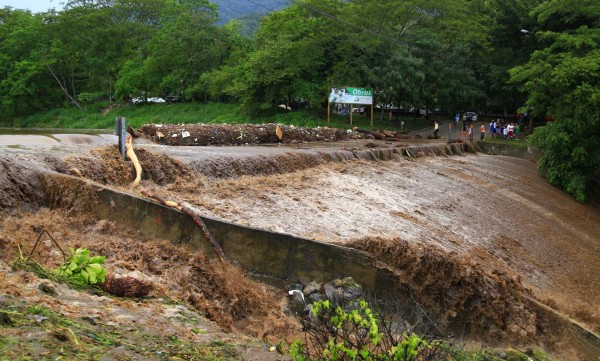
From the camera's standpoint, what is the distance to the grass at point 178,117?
40.2 metres

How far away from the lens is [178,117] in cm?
4644

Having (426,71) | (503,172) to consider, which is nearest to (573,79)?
(503,172)

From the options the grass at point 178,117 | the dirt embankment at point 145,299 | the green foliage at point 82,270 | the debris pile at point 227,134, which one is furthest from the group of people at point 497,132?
the green foliage at point 82,270

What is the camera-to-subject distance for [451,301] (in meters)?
8.27

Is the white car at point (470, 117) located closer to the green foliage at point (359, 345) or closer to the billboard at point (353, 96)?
the billboard at point (353, 96)

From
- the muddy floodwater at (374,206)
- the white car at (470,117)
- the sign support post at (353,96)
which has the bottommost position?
the muddy floodwater at (374,206)

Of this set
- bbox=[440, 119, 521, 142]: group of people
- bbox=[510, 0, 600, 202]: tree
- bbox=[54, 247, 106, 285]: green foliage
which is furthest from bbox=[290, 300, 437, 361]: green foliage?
bbox=[440, 119, 521, 142]: group of people

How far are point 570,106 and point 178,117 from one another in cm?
3225

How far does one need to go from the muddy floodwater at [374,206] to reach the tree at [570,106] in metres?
4.72

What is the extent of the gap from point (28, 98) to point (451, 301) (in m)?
49.6

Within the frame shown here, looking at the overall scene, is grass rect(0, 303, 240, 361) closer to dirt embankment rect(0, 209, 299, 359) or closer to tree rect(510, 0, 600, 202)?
dirt embankment rect(0, 209, 299, 359)

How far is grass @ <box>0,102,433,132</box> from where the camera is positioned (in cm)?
4025

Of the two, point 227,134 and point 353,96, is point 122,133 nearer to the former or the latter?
point 227,134

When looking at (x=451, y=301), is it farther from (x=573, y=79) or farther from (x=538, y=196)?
(x=573, y=79)
